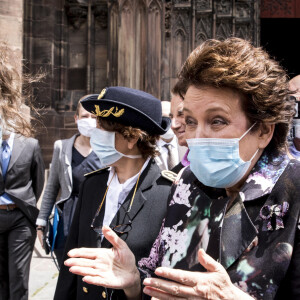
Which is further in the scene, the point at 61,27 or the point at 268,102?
the point at 61,27

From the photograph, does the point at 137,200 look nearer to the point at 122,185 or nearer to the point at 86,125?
the point at 122,185

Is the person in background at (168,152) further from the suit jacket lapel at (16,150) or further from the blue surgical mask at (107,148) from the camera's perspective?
the blue surgical mask at (107,148)

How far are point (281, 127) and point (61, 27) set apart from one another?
8963mm

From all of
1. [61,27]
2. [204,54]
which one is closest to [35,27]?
[61,27]

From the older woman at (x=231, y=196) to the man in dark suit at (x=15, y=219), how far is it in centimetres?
259

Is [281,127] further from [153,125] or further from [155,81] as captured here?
[155,81]

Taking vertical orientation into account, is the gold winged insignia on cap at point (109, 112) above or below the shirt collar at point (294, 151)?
above

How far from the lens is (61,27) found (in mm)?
9820

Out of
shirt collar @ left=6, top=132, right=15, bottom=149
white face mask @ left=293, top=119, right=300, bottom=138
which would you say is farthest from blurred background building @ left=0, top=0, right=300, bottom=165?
white face mask @ left=293, top=119, right=300, bottom=138

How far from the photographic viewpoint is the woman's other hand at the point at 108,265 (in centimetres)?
160

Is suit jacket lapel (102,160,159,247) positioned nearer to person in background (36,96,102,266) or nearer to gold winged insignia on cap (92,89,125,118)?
gold winged insignia on cap (92,89,125,118)

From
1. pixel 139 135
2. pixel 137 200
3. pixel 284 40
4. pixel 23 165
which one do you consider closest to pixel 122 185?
pixel 137 200

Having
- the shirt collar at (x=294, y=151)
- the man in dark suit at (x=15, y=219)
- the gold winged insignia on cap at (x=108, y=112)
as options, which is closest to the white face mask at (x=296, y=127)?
the shirt collar at (x=294, y=151)

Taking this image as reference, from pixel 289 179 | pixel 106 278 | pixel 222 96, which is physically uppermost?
pixel 222 96
